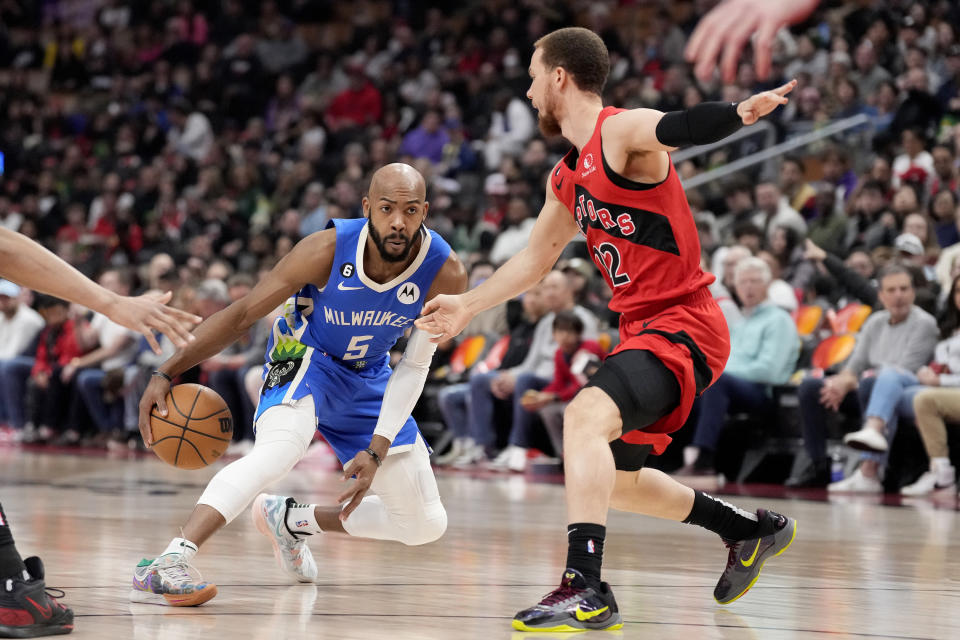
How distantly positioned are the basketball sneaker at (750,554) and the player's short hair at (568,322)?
18.0ft

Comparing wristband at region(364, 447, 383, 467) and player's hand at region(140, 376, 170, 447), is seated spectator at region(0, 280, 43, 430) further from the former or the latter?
wristband at region(364, 447, 383, 467)

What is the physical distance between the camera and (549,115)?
455cm

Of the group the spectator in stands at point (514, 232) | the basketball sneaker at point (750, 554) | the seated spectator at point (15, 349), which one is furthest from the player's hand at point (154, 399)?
the seated spectator at point (15, 349)

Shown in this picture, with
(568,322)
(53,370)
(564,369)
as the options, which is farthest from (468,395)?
(53,370)

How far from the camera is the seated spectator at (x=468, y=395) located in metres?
11.3

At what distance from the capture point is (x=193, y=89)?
2073 centimetres

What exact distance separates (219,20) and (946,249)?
14.3 meters

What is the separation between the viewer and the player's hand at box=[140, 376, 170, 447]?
455 centimetres

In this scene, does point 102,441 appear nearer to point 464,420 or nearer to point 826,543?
point 464,420

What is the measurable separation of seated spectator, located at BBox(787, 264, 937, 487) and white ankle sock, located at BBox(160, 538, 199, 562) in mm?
5945

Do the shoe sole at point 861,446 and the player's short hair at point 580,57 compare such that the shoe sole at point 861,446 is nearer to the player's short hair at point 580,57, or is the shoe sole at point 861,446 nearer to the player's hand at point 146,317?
the player's short hair at point 580,57

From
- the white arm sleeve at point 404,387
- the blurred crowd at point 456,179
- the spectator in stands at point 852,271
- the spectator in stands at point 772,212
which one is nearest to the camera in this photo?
the white arm sleeve at point 404,387

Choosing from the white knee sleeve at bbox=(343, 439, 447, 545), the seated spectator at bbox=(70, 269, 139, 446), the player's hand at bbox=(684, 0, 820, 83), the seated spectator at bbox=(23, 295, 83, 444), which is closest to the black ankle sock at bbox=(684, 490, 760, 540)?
the white knee sleeve at bbox=(343, 439, 447, 545)

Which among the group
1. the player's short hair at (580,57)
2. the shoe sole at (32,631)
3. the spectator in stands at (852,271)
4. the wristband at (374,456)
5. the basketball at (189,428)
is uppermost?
the player's short hair at (580,57)
